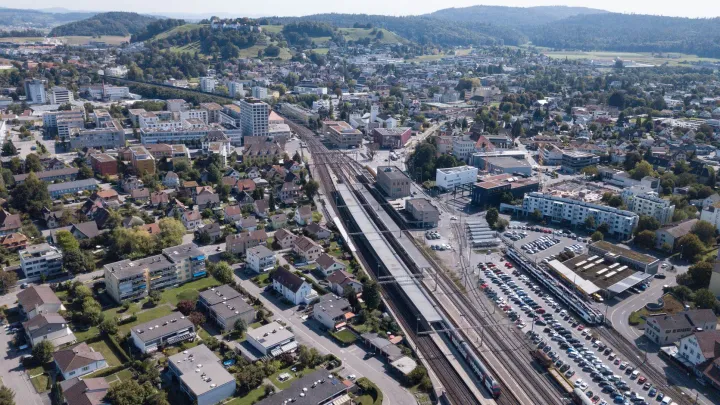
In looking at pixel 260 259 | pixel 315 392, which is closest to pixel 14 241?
pixel 260 259

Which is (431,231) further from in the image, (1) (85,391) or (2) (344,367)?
(1) (85,391)

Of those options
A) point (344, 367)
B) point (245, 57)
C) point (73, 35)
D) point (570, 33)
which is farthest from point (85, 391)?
point (570, 33)

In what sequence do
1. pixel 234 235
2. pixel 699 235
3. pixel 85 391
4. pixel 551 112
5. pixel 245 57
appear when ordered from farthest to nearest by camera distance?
pixel 245 57 < pixel 551 112 < pixel 699 235 < pixel 234 235 < pixel 85 391

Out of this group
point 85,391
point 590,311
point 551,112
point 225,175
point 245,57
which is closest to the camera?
point 85,391

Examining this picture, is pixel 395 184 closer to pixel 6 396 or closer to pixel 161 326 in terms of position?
pixel 161 326

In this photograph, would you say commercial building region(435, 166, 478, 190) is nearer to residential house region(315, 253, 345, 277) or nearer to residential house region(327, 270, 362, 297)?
residential house region(315, 253, 345, 277)

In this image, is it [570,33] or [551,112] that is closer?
[551,112]

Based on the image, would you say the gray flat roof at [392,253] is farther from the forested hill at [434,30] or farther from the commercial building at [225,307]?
the forested hill at [434,30]
